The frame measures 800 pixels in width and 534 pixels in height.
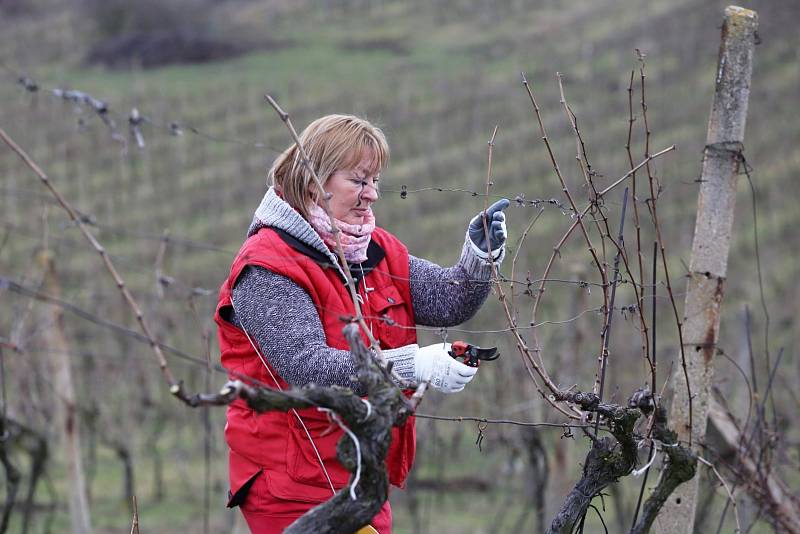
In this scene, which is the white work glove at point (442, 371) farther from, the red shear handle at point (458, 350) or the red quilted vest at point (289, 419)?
the red quilted vest at point (289, 419)

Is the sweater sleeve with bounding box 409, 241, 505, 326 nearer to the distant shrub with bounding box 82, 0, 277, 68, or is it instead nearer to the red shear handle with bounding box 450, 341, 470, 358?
the red shear handle with bounding box 450, 341, 470, 358

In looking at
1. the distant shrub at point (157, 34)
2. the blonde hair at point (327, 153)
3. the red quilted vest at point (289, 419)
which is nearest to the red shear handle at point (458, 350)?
the red quilted vest at point (289, 419)

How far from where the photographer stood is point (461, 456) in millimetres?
9719

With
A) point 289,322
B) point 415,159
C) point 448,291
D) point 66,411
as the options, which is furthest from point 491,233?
point 415,159

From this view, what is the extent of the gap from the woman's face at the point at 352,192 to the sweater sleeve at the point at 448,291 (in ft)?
0.85

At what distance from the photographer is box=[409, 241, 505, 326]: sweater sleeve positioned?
2684mm

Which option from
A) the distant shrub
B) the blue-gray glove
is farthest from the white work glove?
the distant shrub

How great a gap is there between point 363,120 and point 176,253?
1557 cm

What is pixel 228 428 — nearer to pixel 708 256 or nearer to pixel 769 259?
pixel 708 256

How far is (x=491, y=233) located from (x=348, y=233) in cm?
36

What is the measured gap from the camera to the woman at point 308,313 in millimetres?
Answer: 2316

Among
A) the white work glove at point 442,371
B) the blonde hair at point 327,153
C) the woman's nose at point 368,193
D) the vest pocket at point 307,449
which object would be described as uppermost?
the blonde hair at point 327,153

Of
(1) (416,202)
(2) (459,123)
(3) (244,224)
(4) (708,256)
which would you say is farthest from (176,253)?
(4) (708,256)

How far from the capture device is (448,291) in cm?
270
